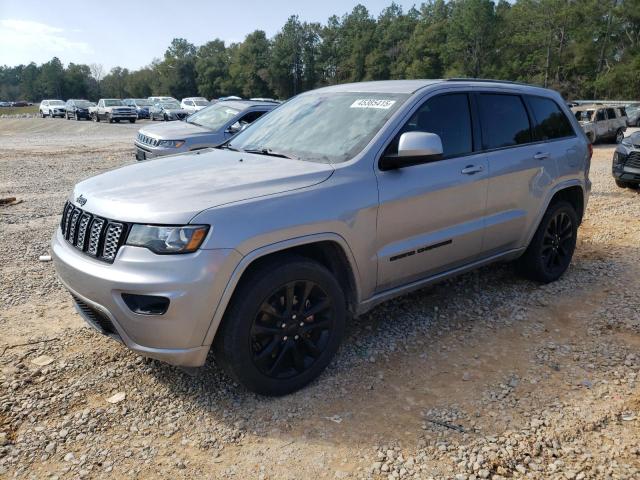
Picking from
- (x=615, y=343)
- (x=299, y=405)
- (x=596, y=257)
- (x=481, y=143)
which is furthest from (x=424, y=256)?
(x=596, y=257)

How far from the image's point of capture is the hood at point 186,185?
2732 mm

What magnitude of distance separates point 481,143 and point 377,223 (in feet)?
4.49

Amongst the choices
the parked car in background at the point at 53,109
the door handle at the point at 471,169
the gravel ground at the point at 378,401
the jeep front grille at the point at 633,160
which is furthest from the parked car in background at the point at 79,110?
the door handle at the point at 471,169

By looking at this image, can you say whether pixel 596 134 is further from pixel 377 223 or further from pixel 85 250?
pixel 85 250

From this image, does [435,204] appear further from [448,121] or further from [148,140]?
[148,140]

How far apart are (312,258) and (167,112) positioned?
35.9 m

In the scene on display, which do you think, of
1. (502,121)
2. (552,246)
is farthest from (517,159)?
(552,246)

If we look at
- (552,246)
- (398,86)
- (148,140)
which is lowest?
(552,246)

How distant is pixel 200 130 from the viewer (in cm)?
1016

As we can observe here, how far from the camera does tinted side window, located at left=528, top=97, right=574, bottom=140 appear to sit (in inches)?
183

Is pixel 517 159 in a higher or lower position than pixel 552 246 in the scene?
higher

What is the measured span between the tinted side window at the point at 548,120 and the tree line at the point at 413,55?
57518 millimetres

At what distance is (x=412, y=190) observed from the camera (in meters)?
3.46

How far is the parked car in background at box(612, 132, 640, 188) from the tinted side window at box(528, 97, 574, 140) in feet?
19.1
